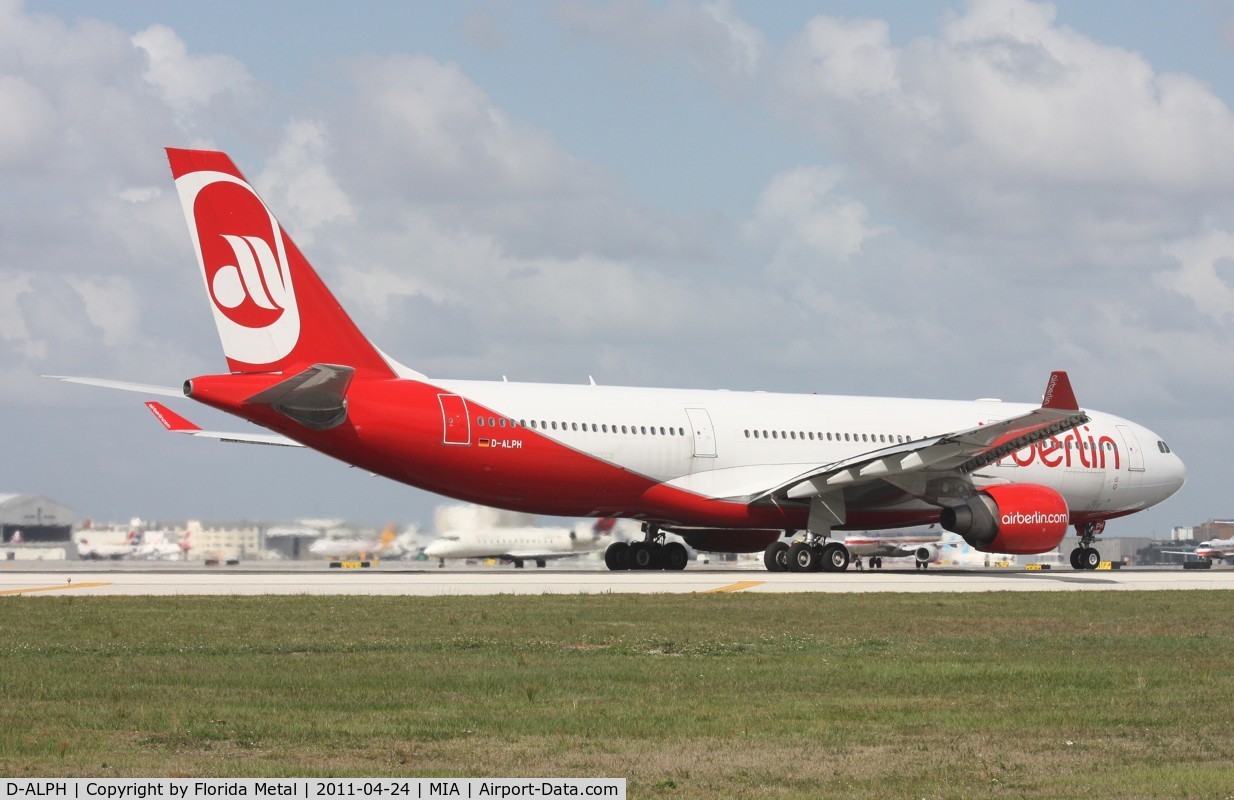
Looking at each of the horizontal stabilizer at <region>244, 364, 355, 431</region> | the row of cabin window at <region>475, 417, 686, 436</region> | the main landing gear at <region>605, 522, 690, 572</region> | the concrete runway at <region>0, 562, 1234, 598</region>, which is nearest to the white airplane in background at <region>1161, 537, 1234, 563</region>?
the concrete runway at <region>0, 562, 1234, 598</region>

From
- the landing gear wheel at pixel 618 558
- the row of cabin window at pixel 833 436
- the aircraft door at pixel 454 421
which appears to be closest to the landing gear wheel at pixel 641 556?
the landing gear wheel at pixel 618 558

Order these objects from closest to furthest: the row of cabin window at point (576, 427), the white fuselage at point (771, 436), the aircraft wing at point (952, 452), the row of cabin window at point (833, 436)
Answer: the row of cabin window at point (576, 427) < the aircraft wing at point (952, 452) < the white fuselage at point (771, 436) < the row of cabin window at point (833, 436)

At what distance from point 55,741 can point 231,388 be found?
63.7 ft

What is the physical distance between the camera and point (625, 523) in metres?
41.0

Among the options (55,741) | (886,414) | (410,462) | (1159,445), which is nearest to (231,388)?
(410,462)

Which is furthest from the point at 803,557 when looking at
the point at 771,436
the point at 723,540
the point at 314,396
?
the point at 314,396

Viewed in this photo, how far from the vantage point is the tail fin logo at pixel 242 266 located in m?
29.5

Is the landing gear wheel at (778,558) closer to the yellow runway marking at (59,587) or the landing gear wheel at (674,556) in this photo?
the landing gear wheel at (674,556)

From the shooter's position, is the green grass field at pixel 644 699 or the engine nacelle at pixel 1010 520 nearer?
the green grass field at pixel 644 699

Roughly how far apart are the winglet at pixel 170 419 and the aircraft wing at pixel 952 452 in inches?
530

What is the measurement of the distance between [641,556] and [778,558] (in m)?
4.17

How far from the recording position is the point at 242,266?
2981 centimetres

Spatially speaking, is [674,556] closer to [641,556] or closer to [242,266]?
[641,556]

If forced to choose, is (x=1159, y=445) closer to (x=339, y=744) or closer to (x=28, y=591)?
(x=28, y=591)
